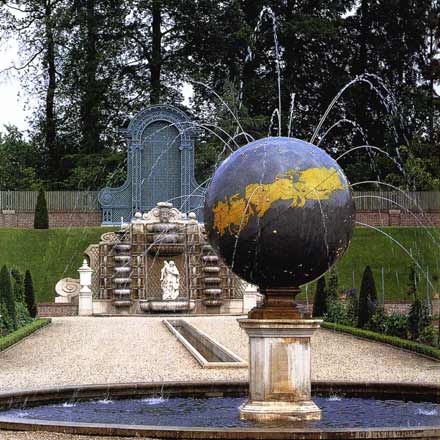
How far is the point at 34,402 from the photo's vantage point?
1123 centimetres

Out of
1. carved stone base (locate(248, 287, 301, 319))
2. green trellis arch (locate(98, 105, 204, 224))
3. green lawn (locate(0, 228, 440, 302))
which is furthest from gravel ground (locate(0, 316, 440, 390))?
green trellis arch (locate(98, 105, 204, 224))

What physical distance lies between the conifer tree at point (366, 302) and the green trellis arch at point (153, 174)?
60.1ft

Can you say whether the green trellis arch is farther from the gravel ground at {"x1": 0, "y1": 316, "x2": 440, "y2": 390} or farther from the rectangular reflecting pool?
the gravel ground at {"x1": 0, "y1": 316, "x2": 440, "y2": 390}

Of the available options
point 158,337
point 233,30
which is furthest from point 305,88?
point 158,337

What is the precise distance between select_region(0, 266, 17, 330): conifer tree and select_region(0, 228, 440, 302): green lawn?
11.4 m

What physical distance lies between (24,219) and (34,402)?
34.0 m

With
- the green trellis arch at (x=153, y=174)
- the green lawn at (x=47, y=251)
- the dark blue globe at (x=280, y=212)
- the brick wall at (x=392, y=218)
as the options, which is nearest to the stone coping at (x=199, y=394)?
the dark blue globe at (x=280, y=212)

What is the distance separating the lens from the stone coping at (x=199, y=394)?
26.2ft

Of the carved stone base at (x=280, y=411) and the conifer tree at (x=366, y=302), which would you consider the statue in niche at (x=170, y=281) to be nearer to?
the conifer tree at (x=366, y=302)

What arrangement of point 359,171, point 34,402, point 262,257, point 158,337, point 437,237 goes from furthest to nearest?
point 359,171 < point 437,237 < point 158,337 < point 34,402 < point 262,257

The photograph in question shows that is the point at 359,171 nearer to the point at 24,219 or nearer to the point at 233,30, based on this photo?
the point at 233,30

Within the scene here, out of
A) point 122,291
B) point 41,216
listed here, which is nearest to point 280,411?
point 122,291

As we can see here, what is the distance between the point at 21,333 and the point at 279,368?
45.0 ft

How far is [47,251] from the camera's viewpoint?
39000 mm
